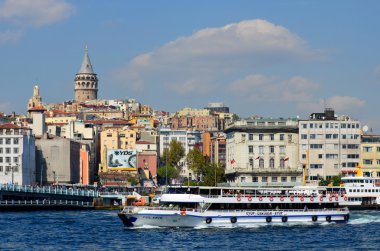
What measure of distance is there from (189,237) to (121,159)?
121 metres

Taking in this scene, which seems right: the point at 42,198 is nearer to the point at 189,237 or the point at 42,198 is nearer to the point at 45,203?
the point at 45,203

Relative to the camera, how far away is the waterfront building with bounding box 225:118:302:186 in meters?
153

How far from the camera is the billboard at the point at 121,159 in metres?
197

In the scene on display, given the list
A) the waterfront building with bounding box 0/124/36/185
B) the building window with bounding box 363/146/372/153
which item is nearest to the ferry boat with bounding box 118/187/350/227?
the building window with bounding box 363/146/372/153

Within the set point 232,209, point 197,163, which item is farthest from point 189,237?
point 197,163

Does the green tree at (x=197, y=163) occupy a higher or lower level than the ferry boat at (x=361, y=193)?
higher

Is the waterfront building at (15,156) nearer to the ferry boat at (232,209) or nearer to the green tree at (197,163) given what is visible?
the green tree at (197,163)

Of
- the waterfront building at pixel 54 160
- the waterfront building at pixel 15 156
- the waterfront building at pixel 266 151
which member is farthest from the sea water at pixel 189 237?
the waterfront building at pixel 54 160

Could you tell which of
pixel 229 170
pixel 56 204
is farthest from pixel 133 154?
pixel 56 204

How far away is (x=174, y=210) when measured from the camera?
82188 mm

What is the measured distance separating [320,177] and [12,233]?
242ft

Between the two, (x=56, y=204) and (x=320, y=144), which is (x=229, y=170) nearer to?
(x=320, y=144)

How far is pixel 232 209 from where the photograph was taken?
276ft

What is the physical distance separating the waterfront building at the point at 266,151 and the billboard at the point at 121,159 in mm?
42790
